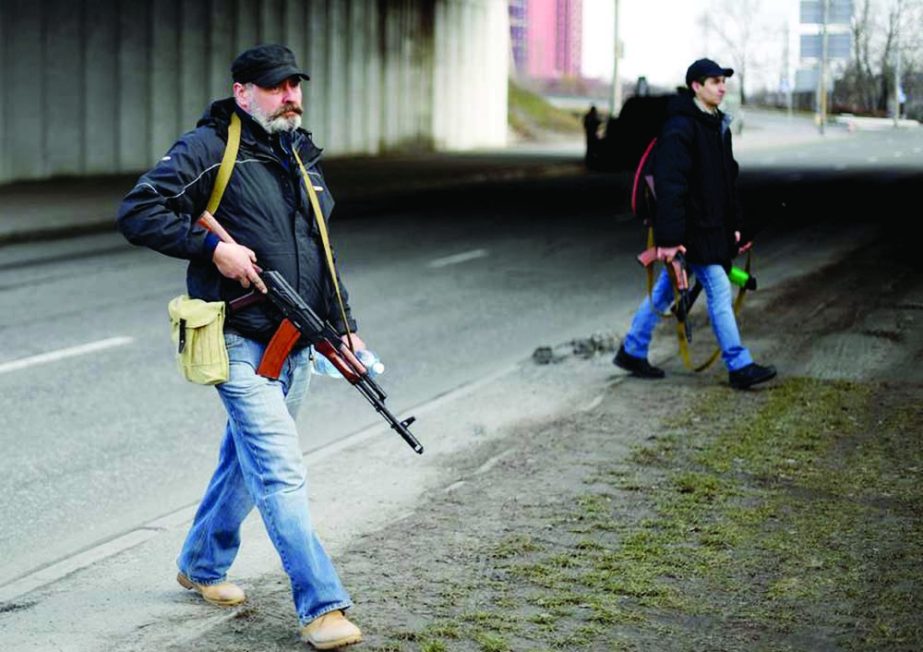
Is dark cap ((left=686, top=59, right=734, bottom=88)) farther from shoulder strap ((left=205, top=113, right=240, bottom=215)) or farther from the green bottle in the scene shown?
shoulder strap ((left=205, top=113, right=240, bottom=215))

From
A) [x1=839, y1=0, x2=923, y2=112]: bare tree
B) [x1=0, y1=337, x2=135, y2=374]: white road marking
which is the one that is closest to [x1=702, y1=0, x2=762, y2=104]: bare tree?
[x1=839, y1=0, x2=923, y2=112]: bare tree

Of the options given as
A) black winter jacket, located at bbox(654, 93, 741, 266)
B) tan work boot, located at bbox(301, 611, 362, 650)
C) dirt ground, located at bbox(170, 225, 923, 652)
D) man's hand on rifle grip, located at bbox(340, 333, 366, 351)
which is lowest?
dirt ground, located at bbox(170, 225, 923, 652)

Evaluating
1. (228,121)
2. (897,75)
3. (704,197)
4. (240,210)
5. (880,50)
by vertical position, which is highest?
(880,50)

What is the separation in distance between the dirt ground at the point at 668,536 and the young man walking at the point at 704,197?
0.40m

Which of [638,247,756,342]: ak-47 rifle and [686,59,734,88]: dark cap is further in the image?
[638,247,756,342]: ak-47 rifle

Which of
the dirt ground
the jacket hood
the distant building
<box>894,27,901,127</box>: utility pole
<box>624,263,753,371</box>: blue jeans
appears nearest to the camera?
the jacket hood

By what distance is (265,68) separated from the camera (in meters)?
5.13

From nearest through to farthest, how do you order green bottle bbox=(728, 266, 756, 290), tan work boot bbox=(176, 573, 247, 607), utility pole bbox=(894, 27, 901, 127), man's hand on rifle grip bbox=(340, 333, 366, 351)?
man's hand on rifle grip bbox=(340, 333, 366, 351) → tan work boot bbox=(176, 573, 247, 607) → green bottle bbox=(728, 266, 756, 290) → utility pole bbox=(894, 27, 901, 127)

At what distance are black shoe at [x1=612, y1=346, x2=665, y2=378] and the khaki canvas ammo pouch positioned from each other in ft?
18.1

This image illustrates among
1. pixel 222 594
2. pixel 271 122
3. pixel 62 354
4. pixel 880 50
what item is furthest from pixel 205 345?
pixel 880 50

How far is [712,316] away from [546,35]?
156 metres

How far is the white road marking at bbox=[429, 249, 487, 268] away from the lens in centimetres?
1744

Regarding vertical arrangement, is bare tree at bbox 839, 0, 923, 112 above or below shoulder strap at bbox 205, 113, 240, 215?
above

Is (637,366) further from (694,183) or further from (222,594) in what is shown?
(222,594)
